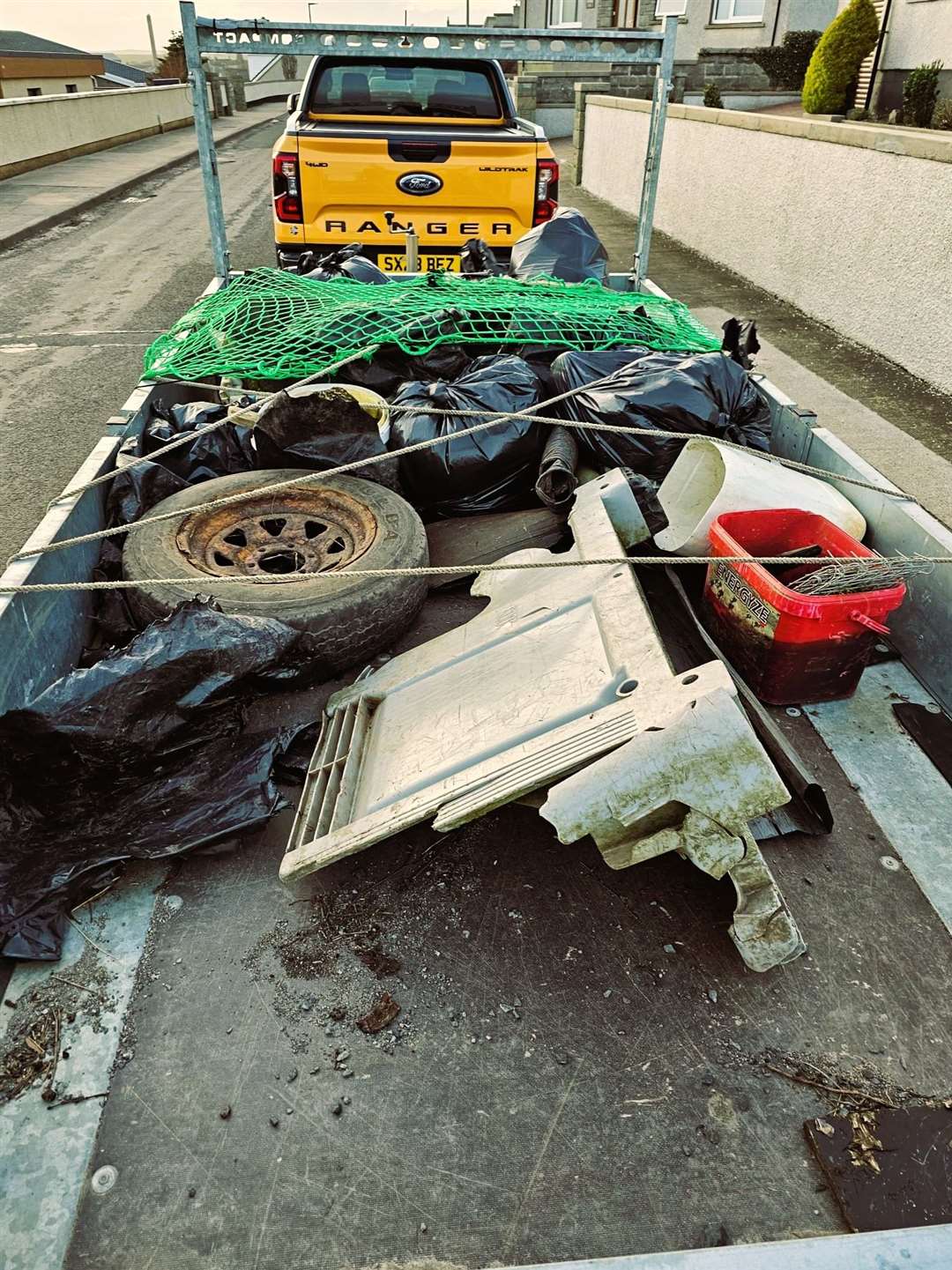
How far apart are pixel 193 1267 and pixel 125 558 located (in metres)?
2.32

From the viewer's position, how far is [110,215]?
1388 cm

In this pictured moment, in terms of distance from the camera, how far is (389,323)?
4.38 meters

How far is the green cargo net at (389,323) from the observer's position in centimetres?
429

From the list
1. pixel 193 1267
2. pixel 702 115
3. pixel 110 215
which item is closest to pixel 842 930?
pixel 193 1267

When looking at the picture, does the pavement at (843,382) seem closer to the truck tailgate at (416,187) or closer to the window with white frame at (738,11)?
the truck tailgate at (416,187)

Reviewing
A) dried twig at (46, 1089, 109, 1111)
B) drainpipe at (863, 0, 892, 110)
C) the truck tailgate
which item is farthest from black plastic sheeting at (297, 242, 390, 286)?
drainpipe at (863, 0, 892, 110)

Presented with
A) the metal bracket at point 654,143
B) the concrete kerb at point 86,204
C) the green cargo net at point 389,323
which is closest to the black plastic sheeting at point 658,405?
the green cargo net at point 389,323

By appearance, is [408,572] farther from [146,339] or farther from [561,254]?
[146,339]

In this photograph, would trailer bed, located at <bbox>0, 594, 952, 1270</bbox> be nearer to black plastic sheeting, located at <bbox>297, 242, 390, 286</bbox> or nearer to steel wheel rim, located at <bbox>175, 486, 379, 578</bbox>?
steel wheel rim, located at <bbox>175, 486, 379, 578</bbox>

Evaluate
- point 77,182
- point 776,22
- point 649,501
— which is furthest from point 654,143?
point 776,22

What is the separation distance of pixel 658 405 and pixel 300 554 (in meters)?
1.69

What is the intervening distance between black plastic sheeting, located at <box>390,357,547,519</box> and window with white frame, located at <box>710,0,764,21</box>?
20.3m

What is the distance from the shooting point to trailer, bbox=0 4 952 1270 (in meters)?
1.68

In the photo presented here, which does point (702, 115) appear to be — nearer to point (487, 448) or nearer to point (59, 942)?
point (487, 448)
